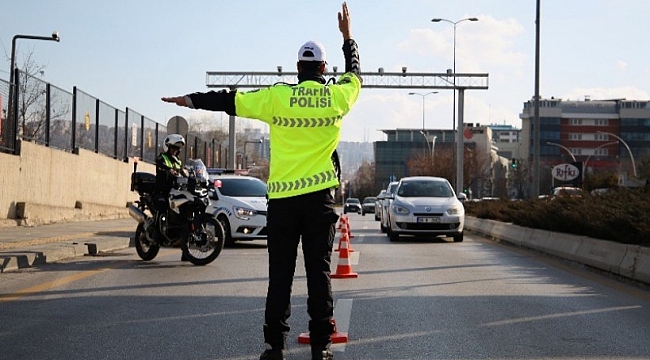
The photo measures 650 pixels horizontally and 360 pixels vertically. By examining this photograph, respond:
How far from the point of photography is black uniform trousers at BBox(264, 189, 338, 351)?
21.1 feet

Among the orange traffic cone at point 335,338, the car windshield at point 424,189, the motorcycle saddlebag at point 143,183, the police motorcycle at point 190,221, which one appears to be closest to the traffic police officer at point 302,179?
the orange traffic cone at point 335,338

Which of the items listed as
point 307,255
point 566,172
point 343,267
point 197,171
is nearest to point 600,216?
point 343,267

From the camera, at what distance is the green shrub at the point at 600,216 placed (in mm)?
13906

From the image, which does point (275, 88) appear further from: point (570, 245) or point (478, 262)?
point (570, 245)

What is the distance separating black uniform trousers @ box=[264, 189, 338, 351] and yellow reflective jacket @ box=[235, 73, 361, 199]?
0.11 meters

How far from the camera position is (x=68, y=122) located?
26984 millimetres

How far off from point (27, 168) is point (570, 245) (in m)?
12.5

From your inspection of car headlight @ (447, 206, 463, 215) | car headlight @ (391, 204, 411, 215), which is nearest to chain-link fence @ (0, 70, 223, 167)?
car headlight @ (391, 204, 411, 215)

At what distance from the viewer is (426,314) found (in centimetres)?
912

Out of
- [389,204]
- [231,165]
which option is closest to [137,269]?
[389,204]

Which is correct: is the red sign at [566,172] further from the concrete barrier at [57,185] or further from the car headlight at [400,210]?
→ the concrete barrier at [57,185]

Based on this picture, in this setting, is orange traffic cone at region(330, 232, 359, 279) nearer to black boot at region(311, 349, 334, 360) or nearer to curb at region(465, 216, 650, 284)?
curb at region(465, 216, 650, 284)

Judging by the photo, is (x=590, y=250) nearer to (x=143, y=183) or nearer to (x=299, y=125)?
(x=143, y=183)

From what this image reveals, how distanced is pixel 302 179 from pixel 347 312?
3015mm
